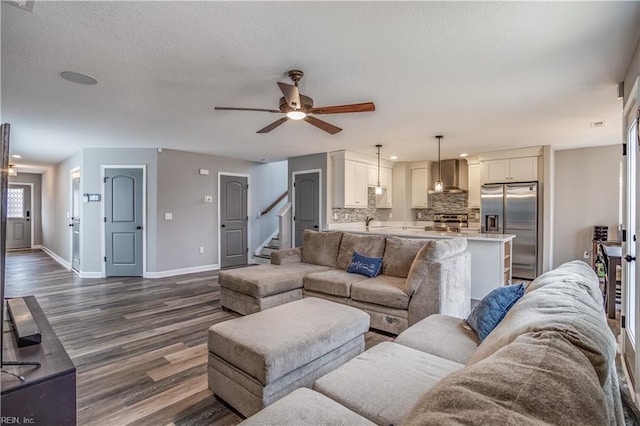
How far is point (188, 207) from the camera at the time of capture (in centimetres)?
641

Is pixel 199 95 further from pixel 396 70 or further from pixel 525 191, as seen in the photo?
pixel 525 191

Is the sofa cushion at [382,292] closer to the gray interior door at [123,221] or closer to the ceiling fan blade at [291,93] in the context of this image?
the ceiling fan blade at [291,93]

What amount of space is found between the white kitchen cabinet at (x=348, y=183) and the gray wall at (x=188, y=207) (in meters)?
2.35

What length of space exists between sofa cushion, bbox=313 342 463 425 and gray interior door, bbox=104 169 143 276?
5.71 meters

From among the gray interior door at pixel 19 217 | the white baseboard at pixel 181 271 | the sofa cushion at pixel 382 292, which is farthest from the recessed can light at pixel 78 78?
the gray interior door at pixel 19 217

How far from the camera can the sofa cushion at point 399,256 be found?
3.76 m

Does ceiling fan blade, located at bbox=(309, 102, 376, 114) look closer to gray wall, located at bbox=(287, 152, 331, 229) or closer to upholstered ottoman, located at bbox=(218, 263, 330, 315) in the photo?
upholstered ottoman, located at bbox=(218, 263, 330, 315)

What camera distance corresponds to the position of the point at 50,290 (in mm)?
5035

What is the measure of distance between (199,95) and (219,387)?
2669 millimetres

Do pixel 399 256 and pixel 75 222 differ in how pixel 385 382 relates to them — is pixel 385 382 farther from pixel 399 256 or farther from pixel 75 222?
pixel 75 222

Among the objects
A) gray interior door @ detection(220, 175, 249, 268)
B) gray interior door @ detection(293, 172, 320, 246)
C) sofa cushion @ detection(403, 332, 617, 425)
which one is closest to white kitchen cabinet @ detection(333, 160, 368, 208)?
gray interior door @ detection(293, 172, 320, 246)

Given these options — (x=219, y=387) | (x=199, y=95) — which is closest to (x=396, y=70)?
(x=199, y=95)

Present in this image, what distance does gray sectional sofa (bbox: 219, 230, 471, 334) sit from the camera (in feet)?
10.4

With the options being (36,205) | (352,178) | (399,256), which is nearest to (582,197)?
(352,178)
